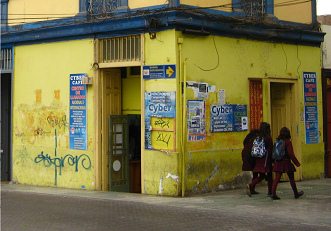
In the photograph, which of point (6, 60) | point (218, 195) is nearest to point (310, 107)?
point (218, 195)

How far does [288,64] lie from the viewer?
1570 cm

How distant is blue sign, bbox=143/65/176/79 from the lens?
12719 mm

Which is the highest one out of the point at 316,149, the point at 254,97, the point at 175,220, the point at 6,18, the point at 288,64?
the point at 6,18

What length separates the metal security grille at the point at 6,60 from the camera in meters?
16.4

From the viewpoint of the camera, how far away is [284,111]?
16.0 m

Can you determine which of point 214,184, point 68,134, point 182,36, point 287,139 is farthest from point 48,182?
point 287,139

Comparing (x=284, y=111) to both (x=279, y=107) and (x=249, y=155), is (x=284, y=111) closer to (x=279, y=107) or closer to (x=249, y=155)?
(x=279, y=107)

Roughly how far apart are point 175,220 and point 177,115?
338 cm

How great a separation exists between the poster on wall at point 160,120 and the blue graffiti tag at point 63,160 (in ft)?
6.98

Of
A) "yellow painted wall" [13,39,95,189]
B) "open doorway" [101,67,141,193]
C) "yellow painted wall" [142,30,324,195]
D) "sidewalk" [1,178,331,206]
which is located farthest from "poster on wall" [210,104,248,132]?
"yellow painted wall" [13,39,95,189]

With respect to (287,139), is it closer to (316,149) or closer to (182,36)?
(182,36)

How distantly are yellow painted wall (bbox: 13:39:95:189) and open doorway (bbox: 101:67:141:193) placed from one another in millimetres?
383

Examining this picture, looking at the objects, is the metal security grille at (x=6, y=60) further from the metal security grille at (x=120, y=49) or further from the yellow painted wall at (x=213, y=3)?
the yellow painted wall at (x=213, y=3)

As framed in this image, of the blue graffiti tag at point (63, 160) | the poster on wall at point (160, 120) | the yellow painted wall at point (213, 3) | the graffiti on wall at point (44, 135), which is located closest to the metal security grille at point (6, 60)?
the graffiti on wall at point (44, 135)
